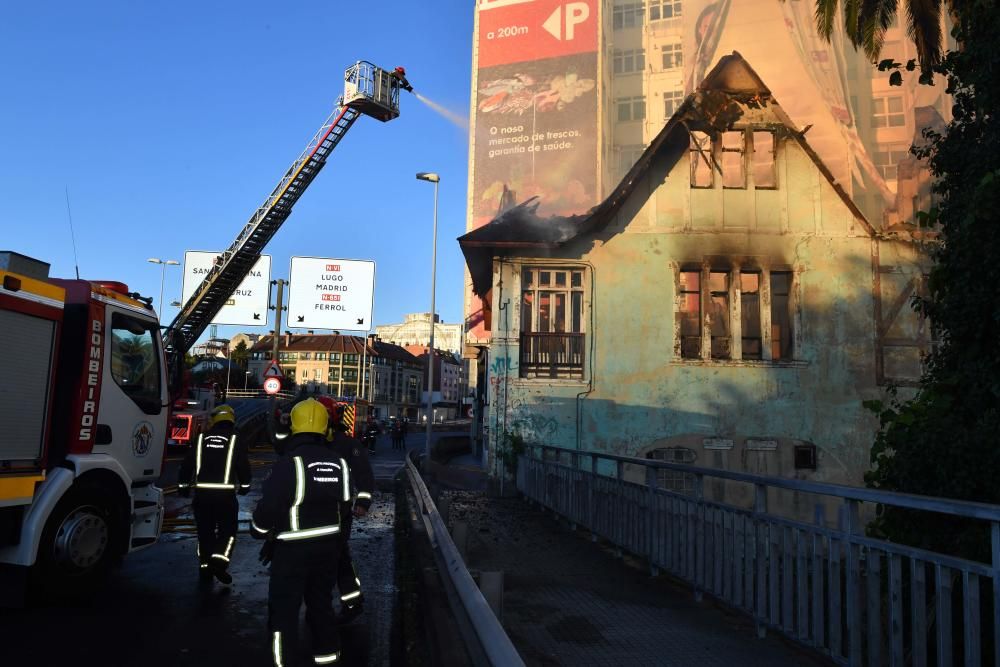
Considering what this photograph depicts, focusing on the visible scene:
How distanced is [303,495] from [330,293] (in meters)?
23.2

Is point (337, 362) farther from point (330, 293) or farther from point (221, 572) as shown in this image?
point (221, 572)

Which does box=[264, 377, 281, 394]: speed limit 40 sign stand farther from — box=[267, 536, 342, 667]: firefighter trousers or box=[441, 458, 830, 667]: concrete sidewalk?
box=[267, 536, 342, 667]: firefighter trousers

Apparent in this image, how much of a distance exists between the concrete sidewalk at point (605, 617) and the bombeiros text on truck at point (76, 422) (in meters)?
3.68

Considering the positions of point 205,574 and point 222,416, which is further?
point 222,416

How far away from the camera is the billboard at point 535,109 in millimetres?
45250

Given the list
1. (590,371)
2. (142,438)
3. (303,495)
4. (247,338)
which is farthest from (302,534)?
(247,338)

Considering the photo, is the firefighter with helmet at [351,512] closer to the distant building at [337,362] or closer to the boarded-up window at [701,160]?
the boarded-up window at [701,160]

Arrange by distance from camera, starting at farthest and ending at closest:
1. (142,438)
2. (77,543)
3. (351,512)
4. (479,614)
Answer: (142,438)
(77,543)
(351,512)
(479,614)

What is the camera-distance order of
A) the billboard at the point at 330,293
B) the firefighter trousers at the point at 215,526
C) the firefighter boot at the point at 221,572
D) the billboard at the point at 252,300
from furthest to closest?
1. the billboard at the point at 252,300
2. the billboard at the point at 330,293
3. the firefighter trousers at the point at 215,526
4. the firefighter boot at the point at 221,572

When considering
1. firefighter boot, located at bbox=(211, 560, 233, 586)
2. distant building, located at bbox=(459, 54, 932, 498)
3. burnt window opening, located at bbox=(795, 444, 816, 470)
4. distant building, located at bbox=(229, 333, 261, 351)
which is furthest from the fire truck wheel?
distant building, located at bbox=(229, 333, 261, 351)

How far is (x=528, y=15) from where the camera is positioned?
155 feet

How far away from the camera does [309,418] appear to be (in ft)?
15.1

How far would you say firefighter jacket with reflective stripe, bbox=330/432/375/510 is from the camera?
17.7ft

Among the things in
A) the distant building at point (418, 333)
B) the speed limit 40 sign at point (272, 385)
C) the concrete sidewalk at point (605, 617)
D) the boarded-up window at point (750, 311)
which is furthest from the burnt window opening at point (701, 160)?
the distant building at point (418, 333)
